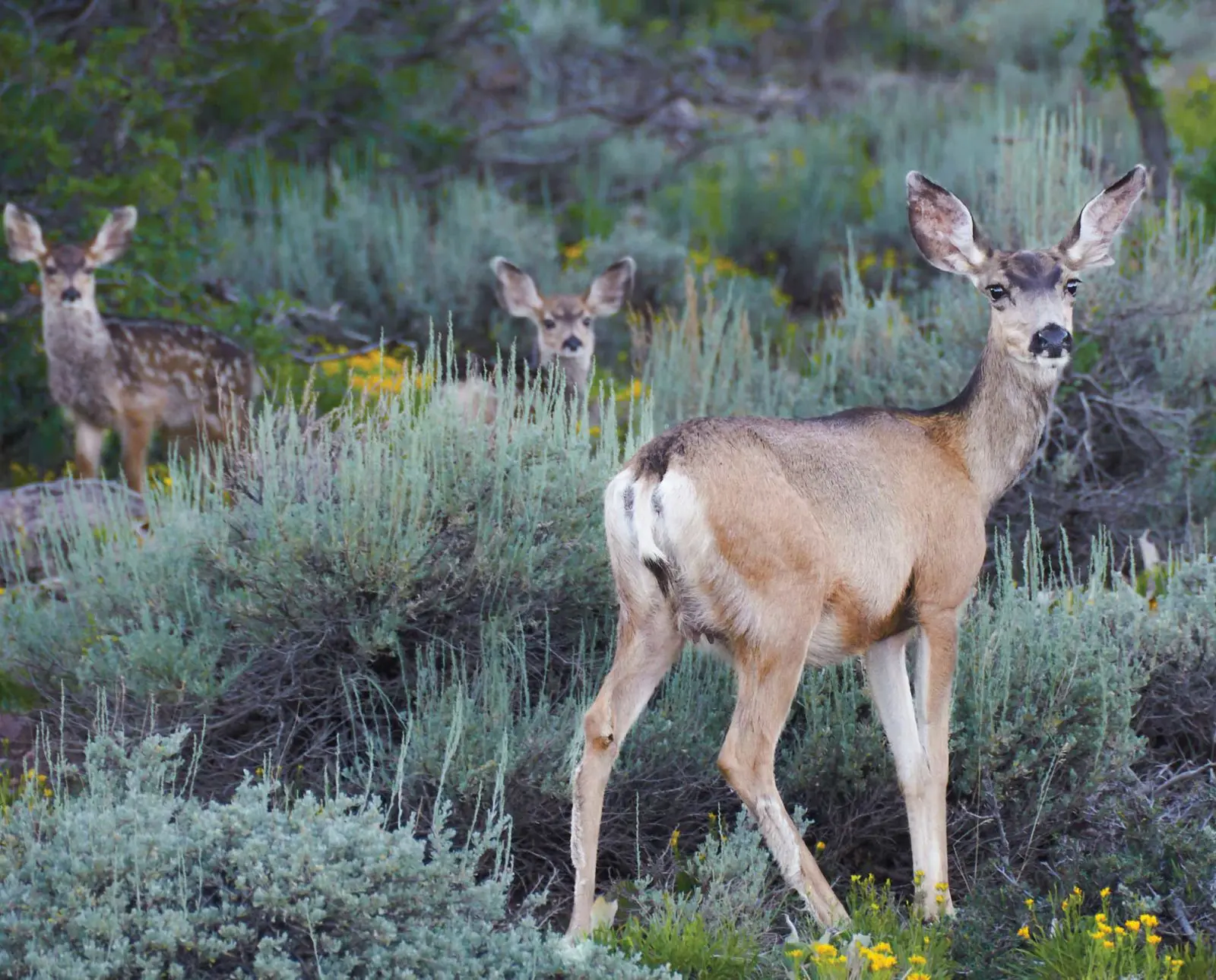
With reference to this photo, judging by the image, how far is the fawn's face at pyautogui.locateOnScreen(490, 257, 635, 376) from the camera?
9.53 metres

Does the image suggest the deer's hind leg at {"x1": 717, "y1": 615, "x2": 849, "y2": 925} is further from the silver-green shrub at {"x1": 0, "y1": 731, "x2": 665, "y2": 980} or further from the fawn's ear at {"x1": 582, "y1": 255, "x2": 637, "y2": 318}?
the fawn's ear at {"x1": 582, "y1": 255, "x2": 637, "y2": 318}

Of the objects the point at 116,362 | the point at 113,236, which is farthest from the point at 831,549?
the point at 113,236

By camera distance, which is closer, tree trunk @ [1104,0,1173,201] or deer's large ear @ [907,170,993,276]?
deer's large ear @ [907,170,993,276]

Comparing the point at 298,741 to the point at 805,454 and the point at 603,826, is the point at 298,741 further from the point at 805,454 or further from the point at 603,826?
the point at 805,454

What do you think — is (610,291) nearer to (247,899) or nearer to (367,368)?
(367,368)

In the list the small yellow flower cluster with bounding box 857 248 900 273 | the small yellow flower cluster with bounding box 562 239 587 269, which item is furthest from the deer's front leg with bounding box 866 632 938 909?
the small yellow flower cluster with bounding box 562 239 587 269

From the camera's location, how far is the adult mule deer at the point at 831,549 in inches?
187

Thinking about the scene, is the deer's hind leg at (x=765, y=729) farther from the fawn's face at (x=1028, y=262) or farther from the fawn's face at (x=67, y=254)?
the fawn's face at (x=67, y=254)

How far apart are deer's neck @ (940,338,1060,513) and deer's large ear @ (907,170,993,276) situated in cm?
37

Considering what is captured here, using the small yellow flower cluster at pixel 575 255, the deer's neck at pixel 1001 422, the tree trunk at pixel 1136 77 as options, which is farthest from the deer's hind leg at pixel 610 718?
the tree trunk at pixel 1136 77

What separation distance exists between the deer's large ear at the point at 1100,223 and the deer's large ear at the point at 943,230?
279 mm

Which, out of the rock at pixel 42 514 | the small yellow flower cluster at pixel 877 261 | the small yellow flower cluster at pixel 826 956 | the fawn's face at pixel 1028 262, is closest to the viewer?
the small yellow flower cluster at pixel 826 956

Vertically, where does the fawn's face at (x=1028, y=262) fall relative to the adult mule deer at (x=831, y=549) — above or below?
above

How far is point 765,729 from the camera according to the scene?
190 inches
